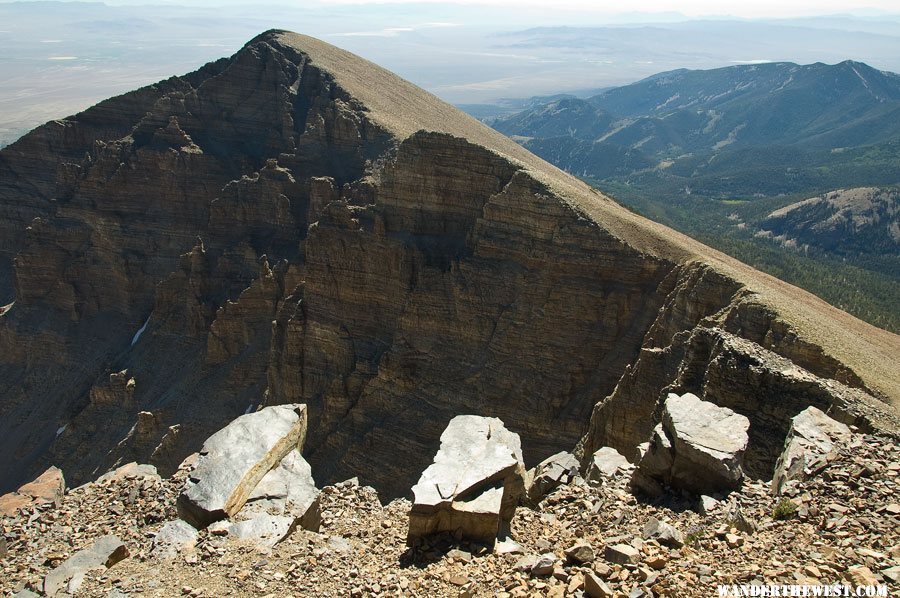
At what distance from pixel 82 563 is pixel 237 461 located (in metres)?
4.25

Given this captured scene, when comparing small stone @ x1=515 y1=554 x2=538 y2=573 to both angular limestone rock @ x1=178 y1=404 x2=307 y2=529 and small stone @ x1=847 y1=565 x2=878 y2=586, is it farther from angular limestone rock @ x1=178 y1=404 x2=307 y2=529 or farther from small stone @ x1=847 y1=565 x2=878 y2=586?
angular limestone rock @ x1=178 y1=404 x2=307 y2=529

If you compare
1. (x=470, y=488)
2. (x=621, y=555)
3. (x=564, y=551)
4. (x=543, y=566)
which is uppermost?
(x=621, y=555)

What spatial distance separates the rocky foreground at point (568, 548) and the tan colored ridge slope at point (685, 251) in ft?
29.8

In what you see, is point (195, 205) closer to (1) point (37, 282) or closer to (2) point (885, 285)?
(1) point (37, 282)

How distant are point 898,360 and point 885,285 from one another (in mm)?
95749

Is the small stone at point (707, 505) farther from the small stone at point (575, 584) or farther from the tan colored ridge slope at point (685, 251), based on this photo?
the tan colored ridge slope at point (685, 251)

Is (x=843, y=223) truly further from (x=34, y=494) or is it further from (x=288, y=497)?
(x=288, y=497)

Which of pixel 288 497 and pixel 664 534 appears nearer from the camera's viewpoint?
pixel 664 534

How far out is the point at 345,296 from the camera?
42969 millimetres

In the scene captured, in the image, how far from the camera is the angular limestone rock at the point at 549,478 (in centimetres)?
1917


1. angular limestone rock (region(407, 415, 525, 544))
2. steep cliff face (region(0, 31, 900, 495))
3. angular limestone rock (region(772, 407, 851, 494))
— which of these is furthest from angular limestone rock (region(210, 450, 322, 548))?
steep cliff face (region(0, 31, 900, 495))

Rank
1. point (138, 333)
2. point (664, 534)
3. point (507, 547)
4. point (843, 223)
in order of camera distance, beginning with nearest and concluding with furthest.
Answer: point (664, 534) → point (507, 547) → point (138, 333) → point (843, 223)

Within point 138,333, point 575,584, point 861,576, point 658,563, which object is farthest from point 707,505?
→ point 138,333

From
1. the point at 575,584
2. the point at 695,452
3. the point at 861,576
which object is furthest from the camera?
the point at 695,452
